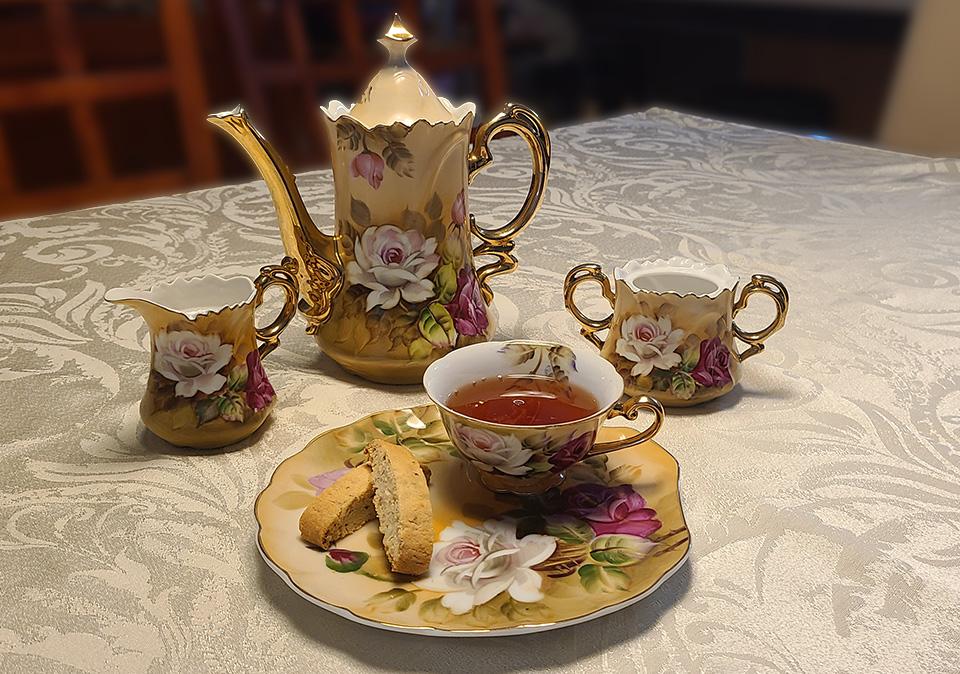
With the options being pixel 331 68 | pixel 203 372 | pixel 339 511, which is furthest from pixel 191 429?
pixel 331 68

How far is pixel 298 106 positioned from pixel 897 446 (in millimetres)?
1996

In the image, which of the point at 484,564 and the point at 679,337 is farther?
the point at 679,337

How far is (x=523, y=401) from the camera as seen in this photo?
592 millimetres

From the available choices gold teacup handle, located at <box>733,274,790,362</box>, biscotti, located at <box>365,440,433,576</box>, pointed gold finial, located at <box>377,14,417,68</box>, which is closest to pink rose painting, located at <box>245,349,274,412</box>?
biscotti, located at <box>365,440,433,576</box>

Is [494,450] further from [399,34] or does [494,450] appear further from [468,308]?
[399,34]

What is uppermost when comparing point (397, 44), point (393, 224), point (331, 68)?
point (397, 44)

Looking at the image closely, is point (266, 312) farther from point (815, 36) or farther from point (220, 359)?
point (815, 36)

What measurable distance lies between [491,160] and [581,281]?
0.11 meters

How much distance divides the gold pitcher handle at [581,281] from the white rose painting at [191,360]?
25 cm

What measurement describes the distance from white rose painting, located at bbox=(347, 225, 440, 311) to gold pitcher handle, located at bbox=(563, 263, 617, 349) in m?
0.11

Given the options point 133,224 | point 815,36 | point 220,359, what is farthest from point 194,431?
point 815,36

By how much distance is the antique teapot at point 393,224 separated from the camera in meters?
0.66

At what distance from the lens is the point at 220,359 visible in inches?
23.9

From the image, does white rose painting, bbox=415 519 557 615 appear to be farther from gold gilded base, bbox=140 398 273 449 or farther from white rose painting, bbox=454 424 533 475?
gold gilded base, bbox=140 398 273 449
